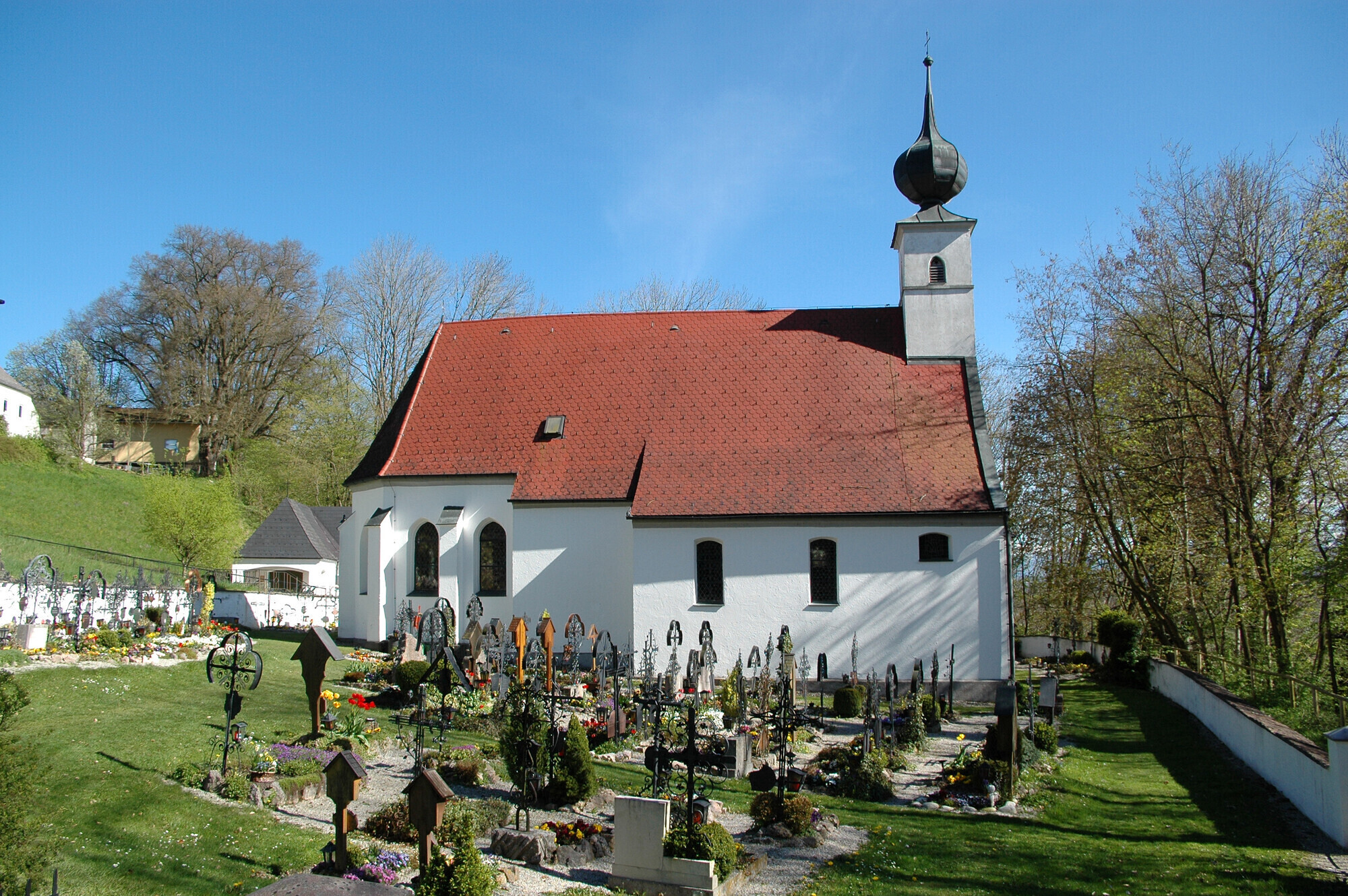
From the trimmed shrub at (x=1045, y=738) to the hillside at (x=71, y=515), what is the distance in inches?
1218

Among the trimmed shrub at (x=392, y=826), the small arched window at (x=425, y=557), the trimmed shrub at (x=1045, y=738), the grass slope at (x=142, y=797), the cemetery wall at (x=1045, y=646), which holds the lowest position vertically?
the cemetery wall at (x=1045, y=646)

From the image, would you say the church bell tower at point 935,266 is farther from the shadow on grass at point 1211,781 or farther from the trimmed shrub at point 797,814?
the trimmed shrub at point 797,814

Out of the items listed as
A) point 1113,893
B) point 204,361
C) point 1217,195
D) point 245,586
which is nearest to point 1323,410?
point 1217,195

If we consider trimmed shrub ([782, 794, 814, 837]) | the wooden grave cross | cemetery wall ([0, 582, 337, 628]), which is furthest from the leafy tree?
trimmed shrub ([782, 794, 814, 837])

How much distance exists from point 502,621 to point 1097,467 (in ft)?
52.5

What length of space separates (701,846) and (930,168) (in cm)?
2023

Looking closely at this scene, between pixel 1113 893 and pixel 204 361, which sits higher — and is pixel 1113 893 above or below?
below

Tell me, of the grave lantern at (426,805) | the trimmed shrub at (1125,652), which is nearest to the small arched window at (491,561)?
the grave lantern at (426,805)

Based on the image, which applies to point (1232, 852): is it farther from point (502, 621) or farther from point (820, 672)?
point (502, 621)

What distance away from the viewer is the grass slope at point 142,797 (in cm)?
794

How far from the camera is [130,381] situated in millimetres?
53500

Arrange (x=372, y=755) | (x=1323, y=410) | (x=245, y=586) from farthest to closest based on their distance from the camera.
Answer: (x=245, y=586), (x=1323, y=410), (x=372, y=755)

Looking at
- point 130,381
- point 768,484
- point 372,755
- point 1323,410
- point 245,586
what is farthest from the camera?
point 130,381

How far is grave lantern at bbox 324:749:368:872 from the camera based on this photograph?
26.7ft
